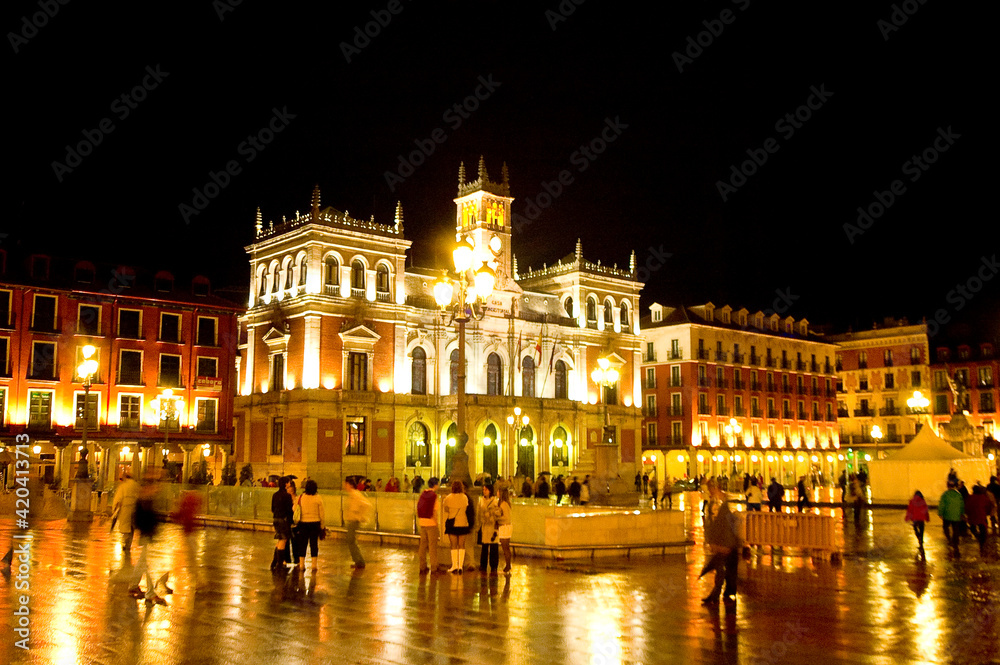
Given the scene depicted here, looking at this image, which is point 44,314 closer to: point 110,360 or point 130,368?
point 110,360

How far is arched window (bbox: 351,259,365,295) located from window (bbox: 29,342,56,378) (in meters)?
15.6

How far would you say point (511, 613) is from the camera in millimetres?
12250

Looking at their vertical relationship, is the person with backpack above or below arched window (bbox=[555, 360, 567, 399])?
below

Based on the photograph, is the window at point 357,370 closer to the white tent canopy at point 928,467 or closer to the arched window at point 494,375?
the arched window at point 494,375

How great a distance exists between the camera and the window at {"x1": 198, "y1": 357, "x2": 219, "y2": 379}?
54.2 metres

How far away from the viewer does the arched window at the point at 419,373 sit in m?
56.6

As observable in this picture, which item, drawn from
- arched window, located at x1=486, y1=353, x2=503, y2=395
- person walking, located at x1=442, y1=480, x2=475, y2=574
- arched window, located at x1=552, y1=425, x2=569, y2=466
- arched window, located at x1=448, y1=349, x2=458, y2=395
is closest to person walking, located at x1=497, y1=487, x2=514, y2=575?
person walking, located at x1=442, y1=480, x2=475, y2=574

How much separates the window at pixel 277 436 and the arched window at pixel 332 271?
794 centimetres

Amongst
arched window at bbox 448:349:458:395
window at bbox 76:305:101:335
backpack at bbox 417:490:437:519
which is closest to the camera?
backpack at bbox 417:490:437:519

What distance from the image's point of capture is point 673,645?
33.8 ft

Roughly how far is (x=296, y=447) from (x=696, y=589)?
38.8 meters

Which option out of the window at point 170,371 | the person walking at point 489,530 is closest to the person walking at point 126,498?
the person walking at point 489,530

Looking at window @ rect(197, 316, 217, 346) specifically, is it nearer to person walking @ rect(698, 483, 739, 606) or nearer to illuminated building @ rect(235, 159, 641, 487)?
illuminated building @ rect(235, 159, 641, 487)

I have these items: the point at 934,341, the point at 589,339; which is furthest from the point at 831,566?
the point at 934,341
